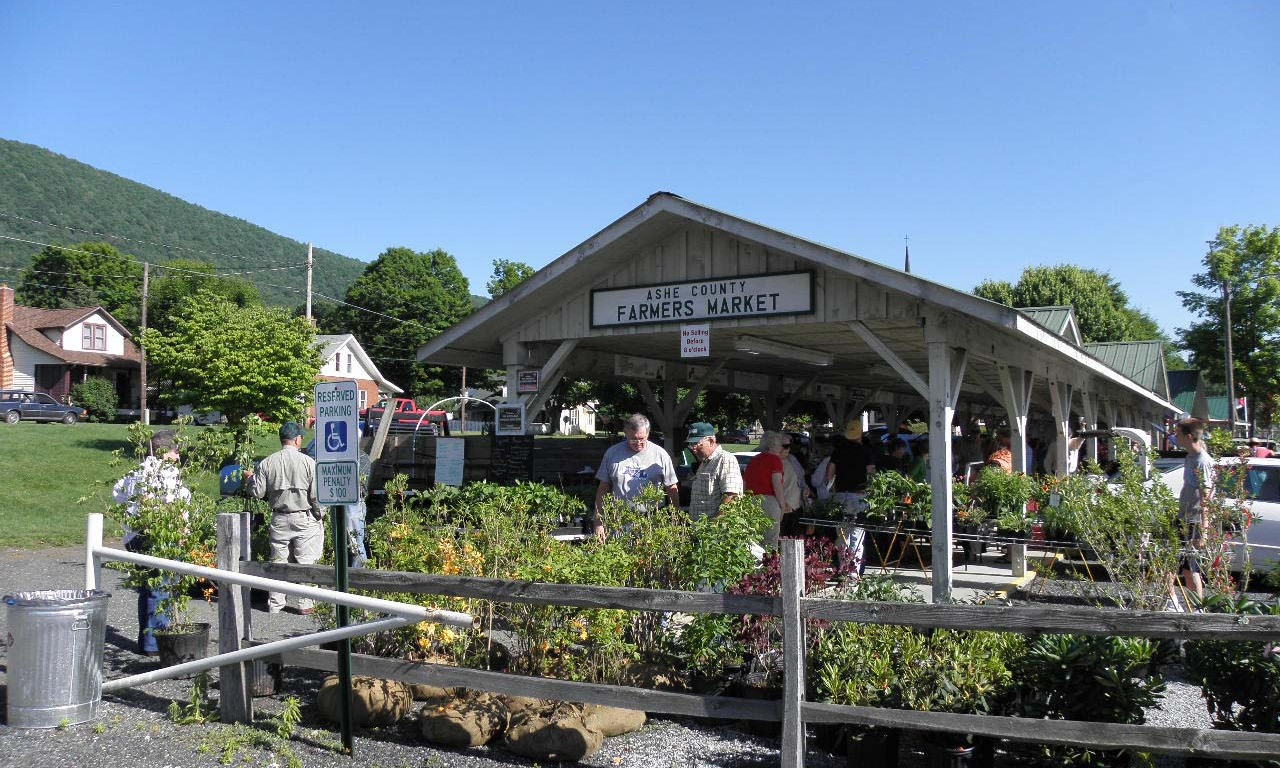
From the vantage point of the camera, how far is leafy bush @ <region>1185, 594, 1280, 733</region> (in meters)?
4.34

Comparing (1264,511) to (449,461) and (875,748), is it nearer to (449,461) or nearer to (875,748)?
(875,748)

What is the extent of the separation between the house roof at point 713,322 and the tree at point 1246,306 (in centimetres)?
3642

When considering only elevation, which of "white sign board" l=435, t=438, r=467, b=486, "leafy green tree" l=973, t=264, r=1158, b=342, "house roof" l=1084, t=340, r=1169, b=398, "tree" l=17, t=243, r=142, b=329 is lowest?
"white sign board" l=435, t=438, r=467, b=486

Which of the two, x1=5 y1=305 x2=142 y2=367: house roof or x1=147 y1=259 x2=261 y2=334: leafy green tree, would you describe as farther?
x1=147 y1=259 x2=261 y2=334: leafy green tree

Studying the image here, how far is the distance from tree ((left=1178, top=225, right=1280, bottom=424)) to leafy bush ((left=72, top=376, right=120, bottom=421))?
53480mm

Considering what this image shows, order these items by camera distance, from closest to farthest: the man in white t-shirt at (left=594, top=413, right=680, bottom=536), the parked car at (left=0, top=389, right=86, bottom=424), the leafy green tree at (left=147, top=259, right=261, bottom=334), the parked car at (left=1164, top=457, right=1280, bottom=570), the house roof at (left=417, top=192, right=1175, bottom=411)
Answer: the man in white t-shirt at (left=594, top=413, right=680, bottom=536), the house roof at (left=417, top=192, right=1175, bottom=411), the parked car at (left=1164, top=457, right=1280, bottom=570), the parked car at (left=0, top=389, right=86, bottom=424), the leafy green tree at (left=147, top=259, right=261, bottom=334)

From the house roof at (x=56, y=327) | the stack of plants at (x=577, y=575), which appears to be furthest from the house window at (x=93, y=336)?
the stack of plants at (x=577, y=575)

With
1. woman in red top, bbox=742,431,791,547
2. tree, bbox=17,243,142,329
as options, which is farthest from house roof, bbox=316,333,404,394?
woman in red top, bbox=742,431,791,547

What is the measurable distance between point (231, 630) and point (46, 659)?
93 centimetres

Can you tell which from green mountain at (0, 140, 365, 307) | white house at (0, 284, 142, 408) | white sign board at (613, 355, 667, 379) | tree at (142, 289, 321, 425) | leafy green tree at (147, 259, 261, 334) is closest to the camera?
white sign board at (613, 355, 667, 379)

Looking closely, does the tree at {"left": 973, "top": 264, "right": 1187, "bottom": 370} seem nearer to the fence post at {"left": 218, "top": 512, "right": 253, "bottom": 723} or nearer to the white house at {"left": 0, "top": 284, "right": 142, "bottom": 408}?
the white house at {"left": 0, "top": 284, "right": 142, "bottom": 408}

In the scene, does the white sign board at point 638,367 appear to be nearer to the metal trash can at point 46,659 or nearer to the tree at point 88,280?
the metal trash can at point 46,659

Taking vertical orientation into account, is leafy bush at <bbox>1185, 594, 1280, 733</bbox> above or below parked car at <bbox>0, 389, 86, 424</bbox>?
below

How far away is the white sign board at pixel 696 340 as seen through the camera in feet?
34.6
